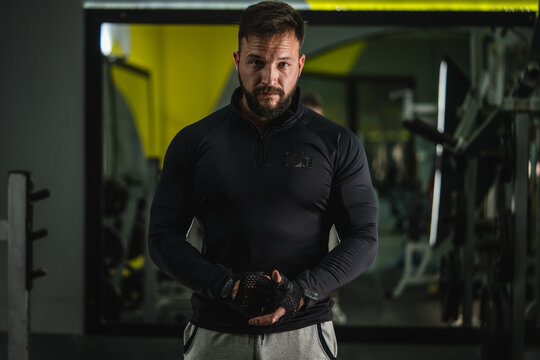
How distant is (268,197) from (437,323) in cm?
339

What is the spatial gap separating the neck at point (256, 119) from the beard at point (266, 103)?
33 mm

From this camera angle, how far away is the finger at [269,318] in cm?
117

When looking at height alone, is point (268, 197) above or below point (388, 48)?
below

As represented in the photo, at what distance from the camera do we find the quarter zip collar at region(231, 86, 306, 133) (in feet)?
4.34

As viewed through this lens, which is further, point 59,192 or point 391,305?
point 391,305

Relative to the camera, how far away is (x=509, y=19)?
3.06 meters

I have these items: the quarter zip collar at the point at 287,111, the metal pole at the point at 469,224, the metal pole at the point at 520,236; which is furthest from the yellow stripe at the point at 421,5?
the quarter zip collar at the point at 287,111

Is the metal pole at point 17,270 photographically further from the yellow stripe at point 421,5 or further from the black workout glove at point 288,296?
the yellow stripe at point 421,5

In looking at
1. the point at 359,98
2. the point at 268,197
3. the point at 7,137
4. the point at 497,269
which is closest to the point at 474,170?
the point at 497,269

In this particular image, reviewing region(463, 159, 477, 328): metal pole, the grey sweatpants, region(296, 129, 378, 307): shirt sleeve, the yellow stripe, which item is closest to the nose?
region(296, 129, 378, 307): shirt sleeve

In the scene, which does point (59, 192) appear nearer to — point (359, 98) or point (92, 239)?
point (92, 239)

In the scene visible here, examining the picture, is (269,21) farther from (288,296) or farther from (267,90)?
(288,296)

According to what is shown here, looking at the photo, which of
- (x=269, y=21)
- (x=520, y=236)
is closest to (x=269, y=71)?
(x=269, y=21)

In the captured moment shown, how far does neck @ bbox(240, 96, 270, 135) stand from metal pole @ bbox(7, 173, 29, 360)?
996mm
